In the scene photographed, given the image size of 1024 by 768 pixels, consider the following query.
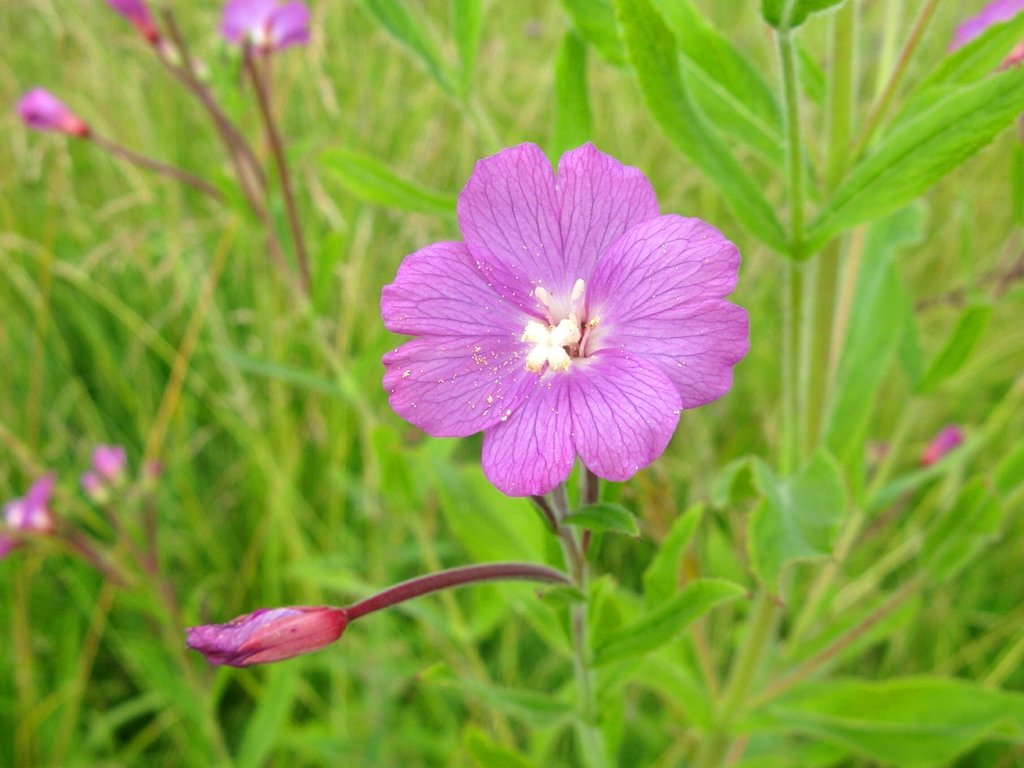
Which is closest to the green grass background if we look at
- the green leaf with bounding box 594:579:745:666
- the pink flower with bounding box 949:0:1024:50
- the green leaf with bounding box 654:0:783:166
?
the pink flower with bounding box 949:0:1024:50

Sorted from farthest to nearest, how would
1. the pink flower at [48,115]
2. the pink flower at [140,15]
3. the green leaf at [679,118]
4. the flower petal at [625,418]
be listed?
the pink flower at [48,115]
the pink flower at [140,15]
the green leaf at [679,118]
the flower petal at [625,418]

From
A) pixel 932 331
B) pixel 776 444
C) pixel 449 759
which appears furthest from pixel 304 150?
pixel 932 331

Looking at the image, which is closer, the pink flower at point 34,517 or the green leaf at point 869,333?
the green leaf at point 869,333

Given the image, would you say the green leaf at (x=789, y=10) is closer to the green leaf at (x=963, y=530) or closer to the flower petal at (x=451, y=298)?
the flower petal at (x=451, y=298)

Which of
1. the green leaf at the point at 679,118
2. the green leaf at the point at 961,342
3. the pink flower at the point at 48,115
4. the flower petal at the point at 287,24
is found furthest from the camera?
the pink flower at the point at 48,115

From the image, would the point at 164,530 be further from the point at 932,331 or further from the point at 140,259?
the point at 932,331

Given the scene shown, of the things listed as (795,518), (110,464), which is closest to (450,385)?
(795,518)

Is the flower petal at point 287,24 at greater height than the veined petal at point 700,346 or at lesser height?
greater

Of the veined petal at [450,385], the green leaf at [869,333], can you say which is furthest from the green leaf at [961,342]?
the veined petal at [450,385]

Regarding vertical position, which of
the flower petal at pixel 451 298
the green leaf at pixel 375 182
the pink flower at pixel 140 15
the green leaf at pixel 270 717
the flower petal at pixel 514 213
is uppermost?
the pink flower at pixel 140 15
